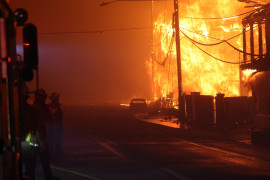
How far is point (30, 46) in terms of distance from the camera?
7.29 metres

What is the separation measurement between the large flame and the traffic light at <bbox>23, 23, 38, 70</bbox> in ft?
171

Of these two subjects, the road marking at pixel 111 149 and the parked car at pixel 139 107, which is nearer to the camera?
the road marking at pixel 111 149

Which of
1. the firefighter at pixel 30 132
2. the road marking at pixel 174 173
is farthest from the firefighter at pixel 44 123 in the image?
the road marking at pixel 174 173

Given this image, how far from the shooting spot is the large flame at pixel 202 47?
61750 millimetres

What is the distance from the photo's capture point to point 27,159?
33.7 feet

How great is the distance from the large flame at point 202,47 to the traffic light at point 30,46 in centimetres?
5207

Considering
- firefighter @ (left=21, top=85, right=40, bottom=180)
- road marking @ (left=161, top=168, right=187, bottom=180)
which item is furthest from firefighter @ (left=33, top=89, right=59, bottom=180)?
road marking @ (left=161, top=168, right=187, bottom=180)

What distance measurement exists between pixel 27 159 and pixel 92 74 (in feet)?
495

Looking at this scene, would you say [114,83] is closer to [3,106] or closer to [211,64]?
[211,64]

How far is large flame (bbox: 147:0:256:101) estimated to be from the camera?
61750 millimetres

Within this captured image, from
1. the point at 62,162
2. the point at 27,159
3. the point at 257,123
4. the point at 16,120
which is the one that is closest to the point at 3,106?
the point at 16,120

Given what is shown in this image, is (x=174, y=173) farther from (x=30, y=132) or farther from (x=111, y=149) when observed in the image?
(x=111, y=149)

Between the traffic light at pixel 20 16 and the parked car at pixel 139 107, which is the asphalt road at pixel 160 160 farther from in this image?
the parked car at pixel 139 107

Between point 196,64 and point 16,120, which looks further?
point 196,64
